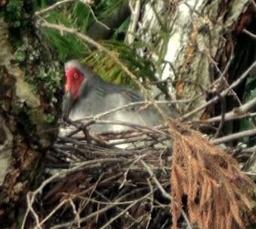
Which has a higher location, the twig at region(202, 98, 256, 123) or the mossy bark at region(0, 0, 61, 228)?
the mossy bark at region(0, 0, 61, 228)

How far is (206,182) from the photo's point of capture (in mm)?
3750

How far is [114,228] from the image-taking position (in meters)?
4.57

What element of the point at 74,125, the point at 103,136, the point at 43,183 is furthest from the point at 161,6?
the point at 43,183

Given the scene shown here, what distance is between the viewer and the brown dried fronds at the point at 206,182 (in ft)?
12.3

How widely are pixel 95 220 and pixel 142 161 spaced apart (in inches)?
9.8

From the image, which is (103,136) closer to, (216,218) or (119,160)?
(119,160)

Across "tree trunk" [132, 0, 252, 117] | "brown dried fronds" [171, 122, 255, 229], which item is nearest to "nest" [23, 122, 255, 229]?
"brown dried fronds" [171, 122, 255, 229]

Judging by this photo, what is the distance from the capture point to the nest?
150 inches

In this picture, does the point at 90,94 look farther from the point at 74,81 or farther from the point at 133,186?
the point at 133,186

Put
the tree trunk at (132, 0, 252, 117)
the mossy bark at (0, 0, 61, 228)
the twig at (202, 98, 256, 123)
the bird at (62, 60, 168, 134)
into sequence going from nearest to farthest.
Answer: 1. the mossy bark at (0, 0, 61, 228)
2. the twig at (202, 98, 256, 123)
3. the bird at (62, 60, 168, 134)
4. the tree trunk at (132, 0, 252, 117)

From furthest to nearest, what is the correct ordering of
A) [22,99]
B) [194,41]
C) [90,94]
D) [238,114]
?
[194,41] < [90,94] < [238,114] < [22,99]

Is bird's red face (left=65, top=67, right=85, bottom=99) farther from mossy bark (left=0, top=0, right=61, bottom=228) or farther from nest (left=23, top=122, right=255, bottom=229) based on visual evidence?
mossy bark (left=0, top=0, right=61, bottom=228)

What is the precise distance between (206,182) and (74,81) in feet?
6.72

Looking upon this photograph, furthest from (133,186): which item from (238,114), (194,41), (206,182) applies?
(194,41)
